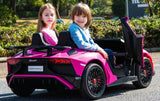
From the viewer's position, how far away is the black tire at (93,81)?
588 centimetres

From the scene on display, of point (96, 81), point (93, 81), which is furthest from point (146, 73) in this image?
point (93, 81)

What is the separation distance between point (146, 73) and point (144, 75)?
0.32 feet

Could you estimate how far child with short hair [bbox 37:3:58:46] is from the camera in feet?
20.9

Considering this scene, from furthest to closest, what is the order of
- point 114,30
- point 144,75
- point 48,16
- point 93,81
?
point 114,30
point 144,75
point 48,16
point 93,81

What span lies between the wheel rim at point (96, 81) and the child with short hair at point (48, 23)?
904 mm

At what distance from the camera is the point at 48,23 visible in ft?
21.6

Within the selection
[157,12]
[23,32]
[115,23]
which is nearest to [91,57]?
[23,32]

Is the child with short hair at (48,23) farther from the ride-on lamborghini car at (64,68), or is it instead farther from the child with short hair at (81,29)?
the child with short hair at (81,29)

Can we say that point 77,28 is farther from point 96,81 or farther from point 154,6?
point 154,6

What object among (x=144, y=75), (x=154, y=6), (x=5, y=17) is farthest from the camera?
(x=5, y=17)

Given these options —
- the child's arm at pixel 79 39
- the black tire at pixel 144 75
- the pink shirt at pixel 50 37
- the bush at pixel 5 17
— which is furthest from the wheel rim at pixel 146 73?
the bush at pixel 5 17

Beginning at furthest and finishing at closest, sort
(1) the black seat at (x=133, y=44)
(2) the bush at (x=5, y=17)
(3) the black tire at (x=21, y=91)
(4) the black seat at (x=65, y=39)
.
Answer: (2) the bush at (x=5, y=17), (1) the black seat at (x=133, y=44), (3) the black tire at (x=21, y=91), (4) the black seat at (x=65, y=39)

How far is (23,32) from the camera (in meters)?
16.0

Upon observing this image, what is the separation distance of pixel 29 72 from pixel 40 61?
29 centimetres
